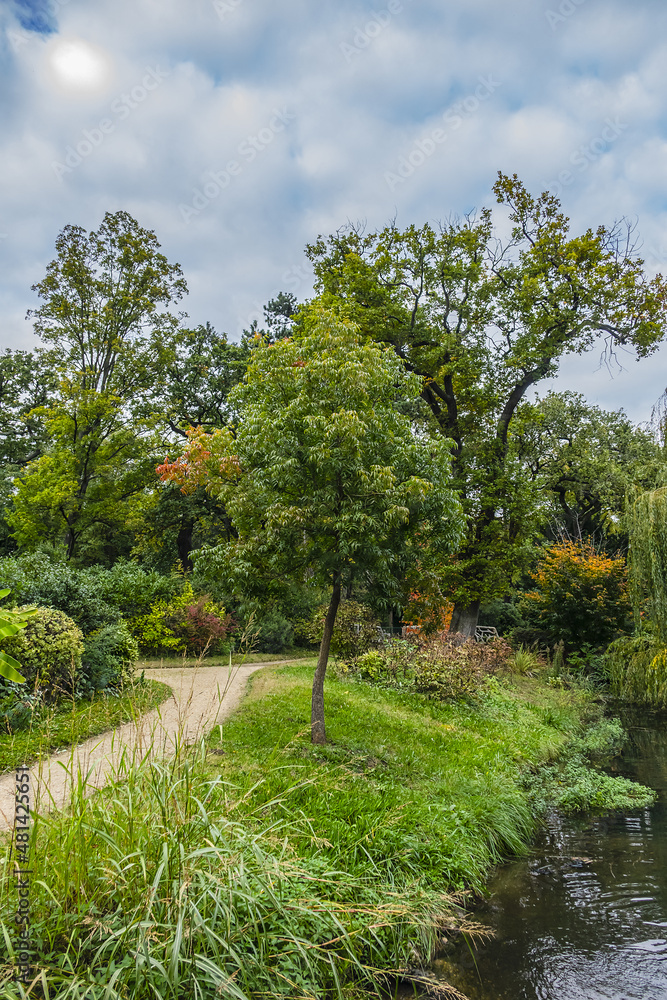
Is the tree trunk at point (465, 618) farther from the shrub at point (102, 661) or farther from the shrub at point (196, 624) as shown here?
the shrub at point (102, 661)

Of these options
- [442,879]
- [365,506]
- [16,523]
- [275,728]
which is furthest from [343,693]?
[16,523]

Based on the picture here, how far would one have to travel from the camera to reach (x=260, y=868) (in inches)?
110

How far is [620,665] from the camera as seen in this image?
13.4 m

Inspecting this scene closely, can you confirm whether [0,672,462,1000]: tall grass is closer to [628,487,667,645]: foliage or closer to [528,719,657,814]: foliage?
[528,719,657,814]: foliage

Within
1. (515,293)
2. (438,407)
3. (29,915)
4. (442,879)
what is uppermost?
(515,293)

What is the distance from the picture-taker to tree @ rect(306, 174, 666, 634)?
1456 centimetres

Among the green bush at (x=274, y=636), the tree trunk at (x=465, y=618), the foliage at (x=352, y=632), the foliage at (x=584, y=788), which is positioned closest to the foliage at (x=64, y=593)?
the foliage at (x=352, y=632)

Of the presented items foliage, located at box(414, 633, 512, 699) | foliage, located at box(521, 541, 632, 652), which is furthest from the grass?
foliage, located at box(521, 541, 632, 652)

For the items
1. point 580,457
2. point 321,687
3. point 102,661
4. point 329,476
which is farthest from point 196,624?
point 580,457

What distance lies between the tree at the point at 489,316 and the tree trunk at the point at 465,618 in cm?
3

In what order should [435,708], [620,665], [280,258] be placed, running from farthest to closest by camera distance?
1. [280,258]
2. [620,665]
3. [435,708]

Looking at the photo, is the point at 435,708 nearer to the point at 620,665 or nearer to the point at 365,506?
the point at 365,506

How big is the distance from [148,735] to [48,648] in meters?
2.56

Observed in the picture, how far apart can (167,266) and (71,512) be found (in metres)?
7.84
